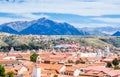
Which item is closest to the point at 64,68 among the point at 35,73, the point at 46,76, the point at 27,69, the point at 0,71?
the point at 27,69

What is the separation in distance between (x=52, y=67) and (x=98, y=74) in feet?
45.9

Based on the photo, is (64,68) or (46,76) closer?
(46,76)

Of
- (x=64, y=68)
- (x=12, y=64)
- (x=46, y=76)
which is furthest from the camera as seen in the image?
(x=12, y=64)

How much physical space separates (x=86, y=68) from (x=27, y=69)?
1435 centimetres

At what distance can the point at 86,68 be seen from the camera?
281 ft

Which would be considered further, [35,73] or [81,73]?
[81,73]

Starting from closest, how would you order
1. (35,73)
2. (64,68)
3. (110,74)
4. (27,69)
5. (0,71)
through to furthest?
(35,73)
(0,71)
(110,74)
(27,69)
(64,68)

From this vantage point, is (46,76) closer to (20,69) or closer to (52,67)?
(20,69)

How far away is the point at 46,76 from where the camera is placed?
65.0 meters

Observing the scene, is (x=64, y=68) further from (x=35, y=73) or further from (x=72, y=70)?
(x=35, y=73)

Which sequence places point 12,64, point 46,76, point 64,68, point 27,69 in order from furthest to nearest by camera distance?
point 12,64 → point 64,68 → point 27,69 → point 46,76

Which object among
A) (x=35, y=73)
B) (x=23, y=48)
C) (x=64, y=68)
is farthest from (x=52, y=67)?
(x=23, y=48)

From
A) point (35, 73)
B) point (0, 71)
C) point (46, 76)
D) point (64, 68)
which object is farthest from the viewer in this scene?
point (64, 68)

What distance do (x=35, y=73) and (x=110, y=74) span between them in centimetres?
3013
